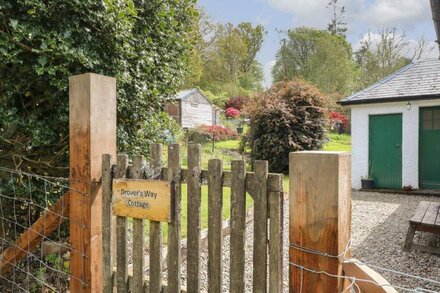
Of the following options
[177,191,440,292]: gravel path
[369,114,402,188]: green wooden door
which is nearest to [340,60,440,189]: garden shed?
[369,114,402,188]: green wooden door

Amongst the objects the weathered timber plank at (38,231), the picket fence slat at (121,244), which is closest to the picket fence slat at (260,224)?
the picket fence slat at (121,244)

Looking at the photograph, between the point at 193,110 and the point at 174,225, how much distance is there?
25813 mm

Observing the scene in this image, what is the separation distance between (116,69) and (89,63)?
0.29 m

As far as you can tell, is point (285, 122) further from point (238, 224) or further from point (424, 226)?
point (238, 224)

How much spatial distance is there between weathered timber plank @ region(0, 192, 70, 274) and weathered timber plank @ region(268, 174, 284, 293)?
4.76 feet

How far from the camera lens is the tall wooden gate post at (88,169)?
7.00 feet

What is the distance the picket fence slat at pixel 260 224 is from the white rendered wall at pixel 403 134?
913cm

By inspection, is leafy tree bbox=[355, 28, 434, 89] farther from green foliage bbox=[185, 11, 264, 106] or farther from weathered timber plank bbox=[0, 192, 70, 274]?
weathered timber plank bbox=[0, 192, 70, 274]

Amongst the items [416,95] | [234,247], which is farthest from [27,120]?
[416,95]

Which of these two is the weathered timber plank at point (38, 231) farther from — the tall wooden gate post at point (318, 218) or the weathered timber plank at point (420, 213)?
the weathered timber plank at point (420, 213)

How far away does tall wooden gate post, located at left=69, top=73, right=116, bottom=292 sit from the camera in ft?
7.00

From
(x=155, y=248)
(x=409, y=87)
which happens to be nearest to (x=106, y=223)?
(x=155, y=248)

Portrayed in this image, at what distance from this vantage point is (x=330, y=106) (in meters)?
12.2

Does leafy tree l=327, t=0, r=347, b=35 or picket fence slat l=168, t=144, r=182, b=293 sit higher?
leafy tree l=327, t=0, r=347, b=35
